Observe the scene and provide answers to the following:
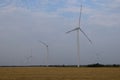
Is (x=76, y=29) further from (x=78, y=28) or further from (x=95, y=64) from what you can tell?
(x=95, y=64)

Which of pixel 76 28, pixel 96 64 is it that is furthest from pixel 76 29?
pixel 96 64

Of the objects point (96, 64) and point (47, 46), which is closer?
point (47, 46)

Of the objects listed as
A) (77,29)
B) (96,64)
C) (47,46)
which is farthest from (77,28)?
(96,64)

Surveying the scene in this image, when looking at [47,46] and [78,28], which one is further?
[47,46]

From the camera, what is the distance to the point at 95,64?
490 ft

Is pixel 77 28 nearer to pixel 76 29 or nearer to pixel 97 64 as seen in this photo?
pixel 76 29

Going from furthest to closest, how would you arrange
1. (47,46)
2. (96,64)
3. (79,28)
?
(96,64), (47,46), (79,28)

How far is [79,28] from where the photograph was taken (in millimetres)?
76688

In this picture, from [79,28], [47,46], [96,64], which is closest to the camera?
[79,28]

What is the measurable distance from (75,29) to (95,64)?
72860 mm

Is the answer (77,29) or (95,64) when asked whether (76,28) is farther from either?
(95,64)

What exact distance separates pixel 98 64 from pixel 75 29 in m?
73.5

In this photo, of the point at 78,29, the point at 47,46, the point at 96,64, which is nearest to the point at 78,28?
the point at 78,29

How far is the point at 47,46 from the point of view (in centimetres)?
10275
